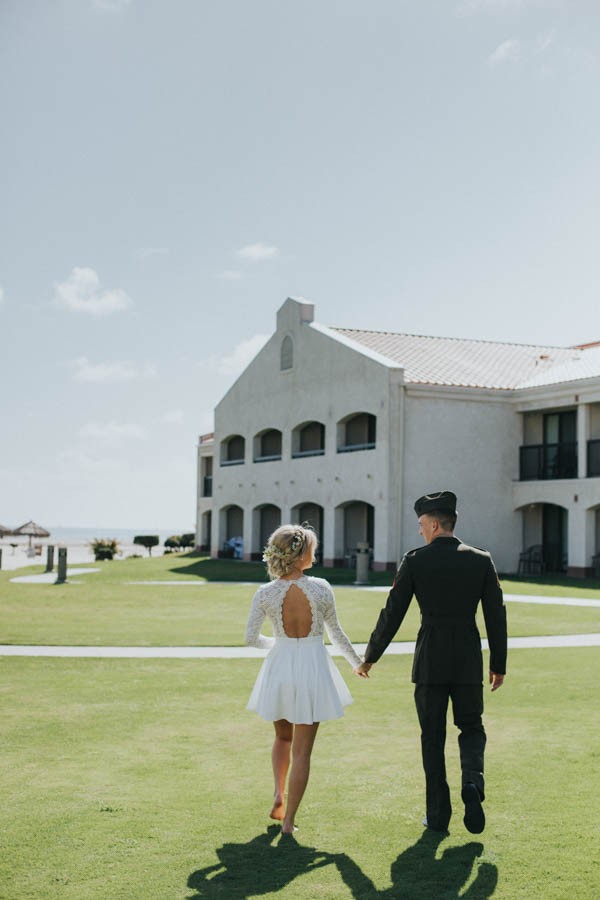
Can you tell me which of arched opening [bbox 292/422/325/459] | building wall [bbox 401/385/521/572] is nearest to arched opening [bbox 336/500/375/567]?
arched opening [bbox 292/422/325/459]

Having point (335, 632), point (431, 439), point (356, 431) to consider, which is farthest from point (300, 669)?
point (356, 431)

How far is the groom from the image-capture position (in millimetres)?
6070

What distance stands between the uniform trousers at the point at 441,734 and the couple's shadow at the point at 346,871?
17 centimetres

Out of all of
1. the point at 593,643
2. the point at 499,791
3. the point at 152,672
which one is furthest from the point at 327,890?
the point at 593,643

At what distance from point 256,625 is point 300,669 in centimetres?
41

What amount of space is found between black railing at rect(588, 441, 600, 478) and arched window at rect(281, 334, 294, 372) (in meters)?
12.7

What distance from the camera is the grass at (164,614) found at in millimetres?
16203

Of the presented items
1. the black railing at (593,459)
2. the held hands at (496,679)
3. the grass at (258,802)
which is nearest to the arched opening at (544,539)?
the black railing at (593,459)

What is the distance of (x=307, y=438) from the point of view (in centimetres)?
4062

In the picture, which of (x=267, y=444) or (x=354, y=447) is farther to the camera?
(x=267, y=444)

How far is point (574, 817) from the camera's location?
20.9 ft

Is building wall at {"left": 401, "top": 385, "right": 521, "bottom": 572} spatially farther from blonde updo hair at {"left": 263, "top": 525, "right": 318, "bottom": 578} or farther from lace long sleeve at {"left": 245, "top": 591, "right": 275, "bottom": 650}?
blonde updo hair at {"left": 263, "top": 525, "right": 318, "bottom": 578}

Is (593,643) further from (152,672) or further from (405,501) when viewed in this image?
(405,501)

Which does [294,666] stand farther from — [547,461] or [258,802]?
[547,461]
